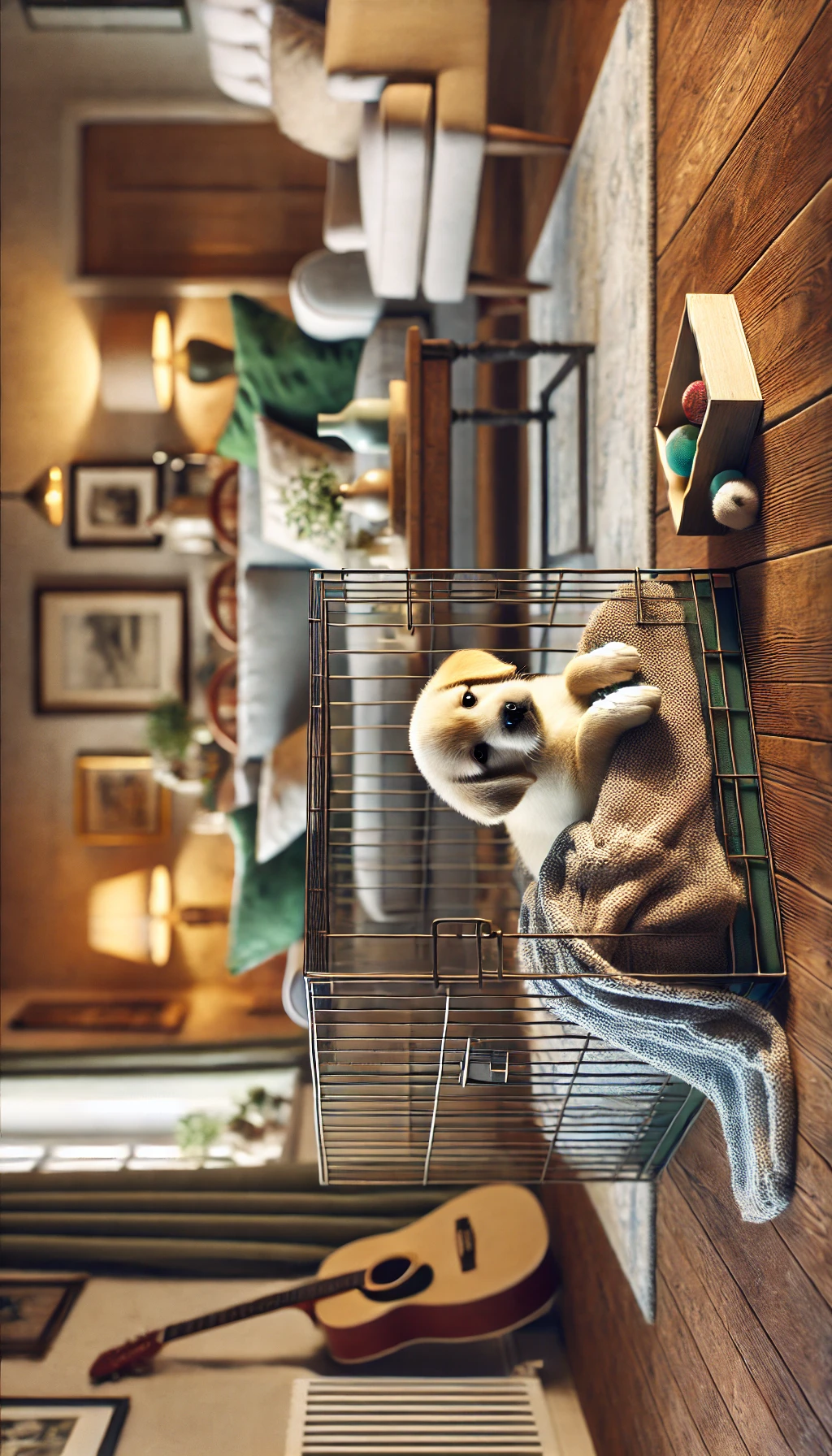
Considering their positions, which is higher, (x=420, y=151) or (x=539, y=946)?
(x=420, y=151)

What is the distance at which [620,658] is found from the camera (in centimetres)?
129

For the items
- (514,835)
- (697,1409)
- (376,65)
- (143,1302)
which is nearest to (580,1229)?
(697,1409)

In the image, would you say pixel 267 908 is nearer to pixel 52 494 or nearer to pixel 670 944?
pixel 52 494

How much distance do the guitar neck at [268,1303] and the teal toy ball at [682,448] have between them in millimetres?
2009

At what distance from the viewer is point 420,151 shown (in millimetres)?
2307

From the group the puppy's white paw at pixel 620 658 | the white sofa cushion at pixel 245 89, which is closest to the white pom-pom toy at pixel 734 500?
the puppy's white paw at pixel 620 658

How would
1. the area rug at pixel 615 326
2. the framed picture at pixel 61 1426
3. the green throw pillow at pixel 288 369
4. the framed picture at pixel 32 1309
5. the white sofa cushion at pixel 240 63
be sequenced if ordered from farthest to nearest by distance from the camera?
the green throw pillow at pixel 288 369 → the white sofa cushion at pixel 240 63 → the framed picture at pixel 32 1309 → the framed picture at pixel 61 1426 → the area rug at pixel 615 326

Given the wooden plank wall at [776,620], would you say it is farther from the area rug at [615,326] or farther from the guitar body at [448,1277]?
the guitar body at [448,1277]

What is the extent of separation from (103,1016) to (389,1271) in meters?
1.71

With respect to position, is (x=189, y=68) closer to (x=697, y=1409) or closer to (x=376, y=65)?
(x=376, y=65)

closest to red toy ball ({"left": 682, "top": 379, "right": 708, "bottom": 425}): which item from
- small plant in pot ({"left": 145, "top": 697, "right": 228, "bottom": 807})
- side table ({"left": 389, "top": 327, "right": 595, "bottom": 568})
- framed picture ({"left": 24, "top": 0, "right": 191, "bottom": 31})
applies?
side table ({"left": 389, "top": 327, "right": 595, "bottom": 568})

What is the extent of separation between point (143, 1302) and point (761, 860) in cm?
211

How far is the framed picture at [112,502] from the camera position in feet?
13.2

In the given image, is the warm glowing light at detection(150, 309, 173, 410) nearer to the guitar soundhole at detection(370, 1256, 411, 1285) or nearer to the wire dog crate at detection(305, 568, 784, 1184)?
the wire dog crate at detection(305, 568, 784, 1184)
